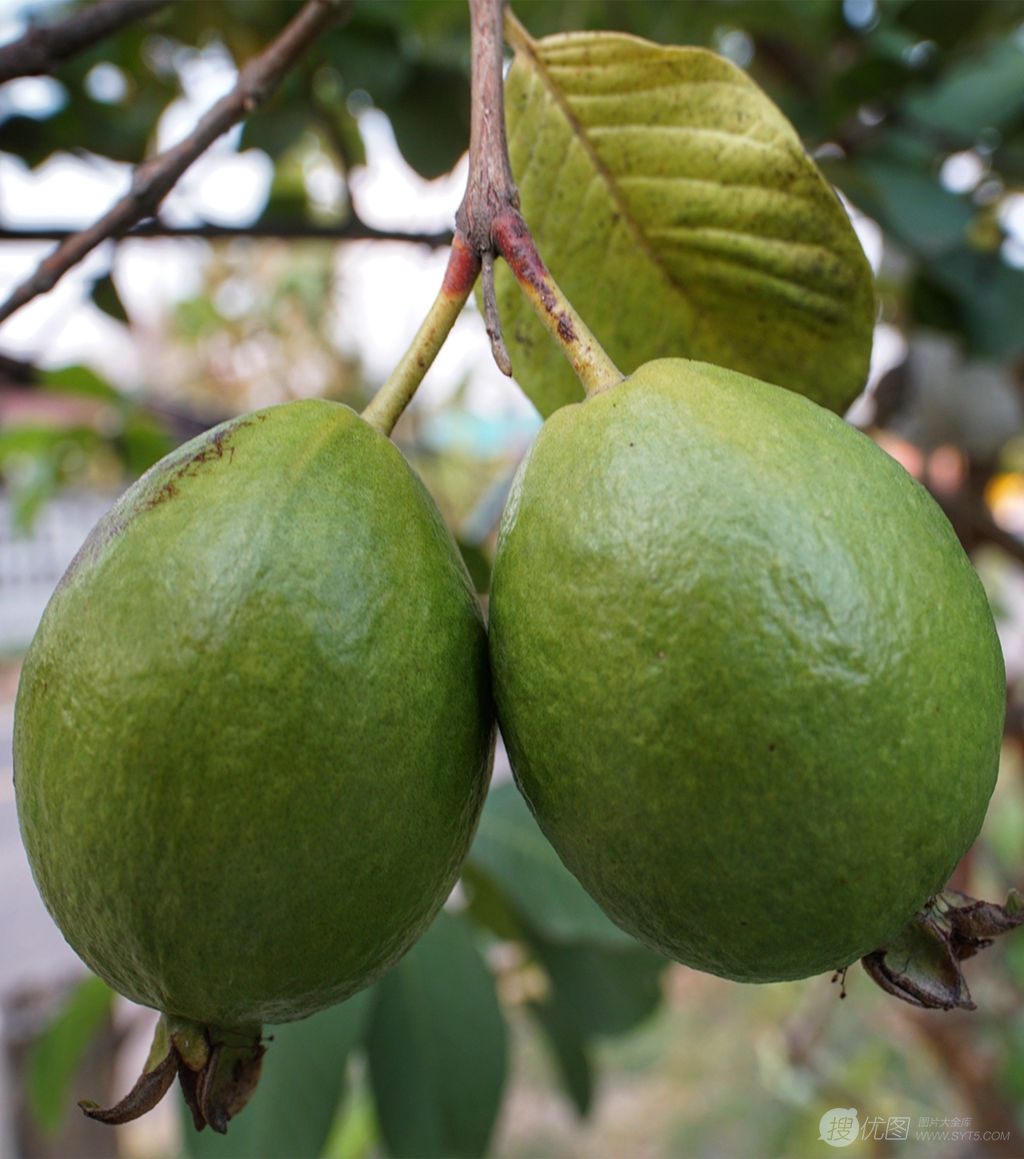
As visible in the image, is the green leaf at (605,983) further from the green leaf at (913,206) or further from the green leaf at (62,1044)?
the green leaf at (913,206)

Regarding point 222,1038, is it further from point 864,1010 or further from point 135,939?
point 864,1010

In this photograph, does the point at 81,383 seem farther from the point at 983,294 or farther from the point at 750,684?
the point at 750,684

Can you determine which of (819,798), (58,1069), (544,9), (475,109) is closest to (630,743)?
(819,798)

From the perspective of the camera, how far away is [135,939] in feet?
2.31

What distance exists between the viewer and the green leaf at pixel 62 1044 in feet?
5.82

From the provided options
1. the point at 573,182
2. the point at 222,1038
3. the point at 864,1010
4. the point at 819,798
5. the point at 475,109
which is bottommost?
the point at 864,1010

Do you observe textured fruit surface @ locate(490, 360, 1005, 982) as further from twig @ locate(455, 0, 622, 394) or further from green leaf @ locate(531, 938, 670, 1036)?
green leaf @ locate(531, 938, 670, 1036)

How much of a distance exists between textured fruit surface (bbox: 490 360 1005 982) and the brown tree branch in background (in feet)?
2.57

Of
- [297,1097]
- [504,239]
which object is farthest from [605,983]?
[504,239]

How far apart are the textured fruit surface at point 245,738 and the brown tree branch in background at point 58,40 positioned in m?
0.61

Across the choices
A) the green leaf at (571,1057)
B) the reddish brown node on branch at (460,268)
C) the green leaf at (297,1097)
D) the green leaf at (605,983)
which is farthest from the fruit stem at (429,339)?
the green leaf at (571,1057)

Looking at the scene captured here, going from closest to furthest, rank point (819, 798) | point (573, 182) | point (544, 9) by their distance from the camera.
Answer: point (819, 798) → point (573, 182) → point (544, 9)

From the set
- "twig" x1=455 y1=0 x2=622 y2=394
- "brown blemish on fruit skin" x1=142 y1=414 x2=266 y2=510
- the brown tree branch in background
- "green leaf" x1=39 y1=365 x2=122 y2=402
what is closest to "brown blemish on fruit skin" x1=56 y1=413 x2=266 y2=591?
"brown blemish on fruit skin" x1=142 y1=414 x2=266 y2=510

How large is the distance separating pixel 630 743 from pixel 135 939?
363 mm
